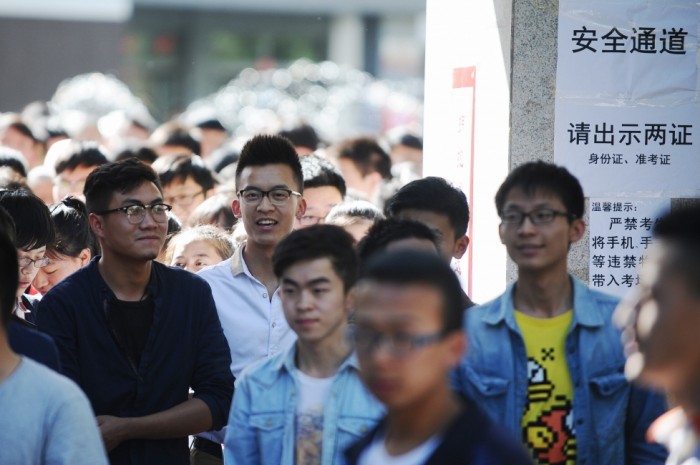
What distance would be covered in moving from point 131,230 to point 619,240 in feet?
A: 9.20

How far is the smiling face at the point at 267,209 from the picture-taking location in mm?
6301

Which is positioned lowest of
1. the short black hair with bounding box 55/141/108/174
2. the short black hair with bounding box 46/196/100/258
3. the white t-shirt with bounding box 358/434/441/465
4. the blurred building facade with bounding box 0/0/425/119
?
the white t-shirt with bounding box 358/434/441/465

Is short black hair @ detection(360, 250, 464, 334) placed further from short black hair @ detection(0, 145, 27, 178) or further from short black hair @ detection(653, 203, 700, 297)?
short black hair @ detection(0, 145, 27, 178)

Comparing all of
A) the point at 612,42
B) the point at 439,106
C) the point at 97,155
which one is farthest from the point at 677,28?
the point at 97,155

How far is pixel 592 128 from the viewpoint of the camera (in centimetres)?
713

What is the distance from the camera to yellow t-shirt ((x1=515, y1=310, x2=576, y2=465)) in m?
4.82

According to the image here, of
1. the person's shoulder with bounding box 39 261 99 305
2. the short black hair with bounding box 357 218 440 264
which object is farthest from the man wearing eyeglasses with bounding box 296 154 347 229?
the short black hair with bounding box 357 218 440 264

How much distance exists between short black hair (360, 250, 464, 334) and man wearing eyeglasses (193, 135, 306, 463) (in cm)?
274

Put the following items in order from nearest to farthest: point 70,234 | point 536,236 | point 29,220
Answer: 1. point 536,236
2. point 29,220
3. point 70,234

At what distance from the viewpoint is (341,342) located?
4789 mm

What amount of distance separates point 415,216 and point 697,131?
203 centimetres

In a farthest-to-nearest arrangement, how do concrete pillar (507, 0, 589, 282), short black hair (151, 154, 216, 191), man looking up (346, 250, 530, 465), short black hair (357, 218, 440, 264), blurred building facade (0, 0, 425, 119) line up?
blurred building facade (0, 0, 425, 119) → short black hair (151, 154, 216, 191) → concrete pillar (507, 0, 589, 282) → short black hair (357, 218, 440, 264) → man looking up (346, 250, 530, 465)

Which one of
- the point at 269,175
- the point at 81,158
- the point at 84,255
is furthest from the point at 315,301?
the point at 81,158

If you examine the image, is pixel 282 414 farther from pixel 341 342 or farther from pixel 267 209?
pixel 267 209
